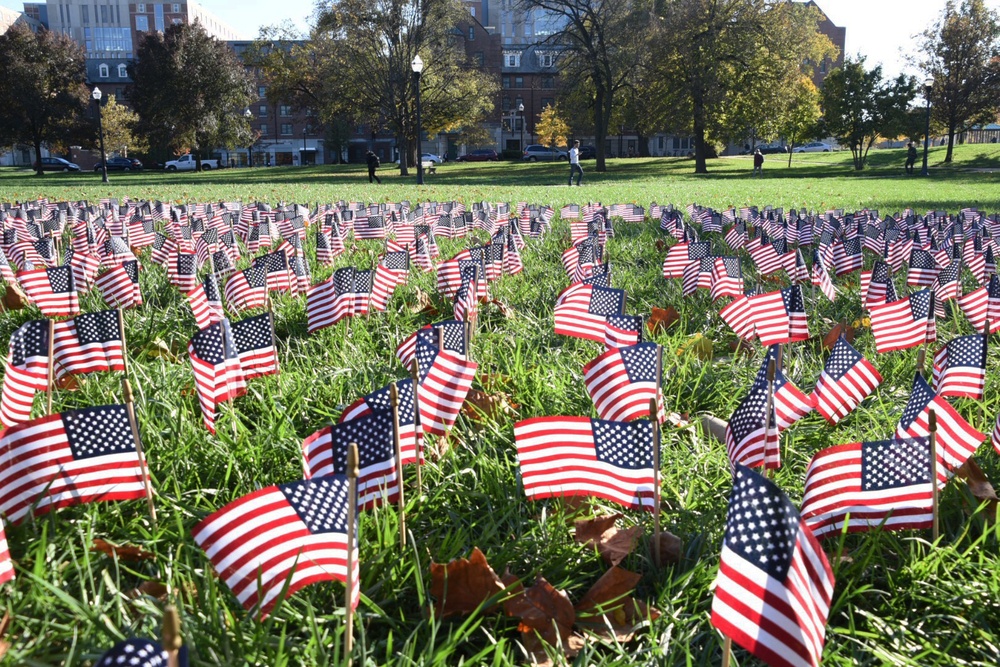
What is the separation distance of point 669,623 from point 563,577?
0.30 meters

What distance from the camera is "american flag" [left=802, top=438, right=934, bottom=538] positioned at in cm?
199

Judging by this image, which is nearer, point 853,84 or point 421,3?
point 421,3

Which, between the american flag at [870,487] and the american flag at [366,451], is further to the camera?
the american flag at [366,451]

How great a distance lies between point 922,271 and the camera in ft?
17.0

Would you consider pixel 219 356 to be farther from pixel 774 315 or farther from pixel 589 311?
pixel 774 315

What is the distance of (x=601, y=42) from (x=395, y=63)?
428 inches

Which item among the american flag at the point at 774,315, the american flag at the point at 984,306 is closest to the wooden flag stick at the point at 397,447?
the american flag at the point at 774,315

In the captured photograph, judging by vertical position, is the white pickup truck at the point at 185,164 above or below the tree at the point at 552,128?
below

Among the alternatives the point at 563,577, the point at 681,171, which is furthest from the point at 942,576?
the point at 681,171

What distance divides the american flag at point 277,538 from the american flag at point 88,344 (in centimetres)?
177

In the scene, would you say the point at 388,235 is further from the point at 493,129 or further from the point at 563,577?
the point at 493,129

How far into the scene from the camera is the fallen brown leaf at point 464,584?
1.97 m

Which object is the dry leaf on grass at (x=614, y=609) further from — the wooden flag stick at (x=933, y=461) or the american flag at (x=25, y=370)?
the american flag at (x=25, y=370)

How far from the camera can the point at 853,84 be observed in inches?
2024
